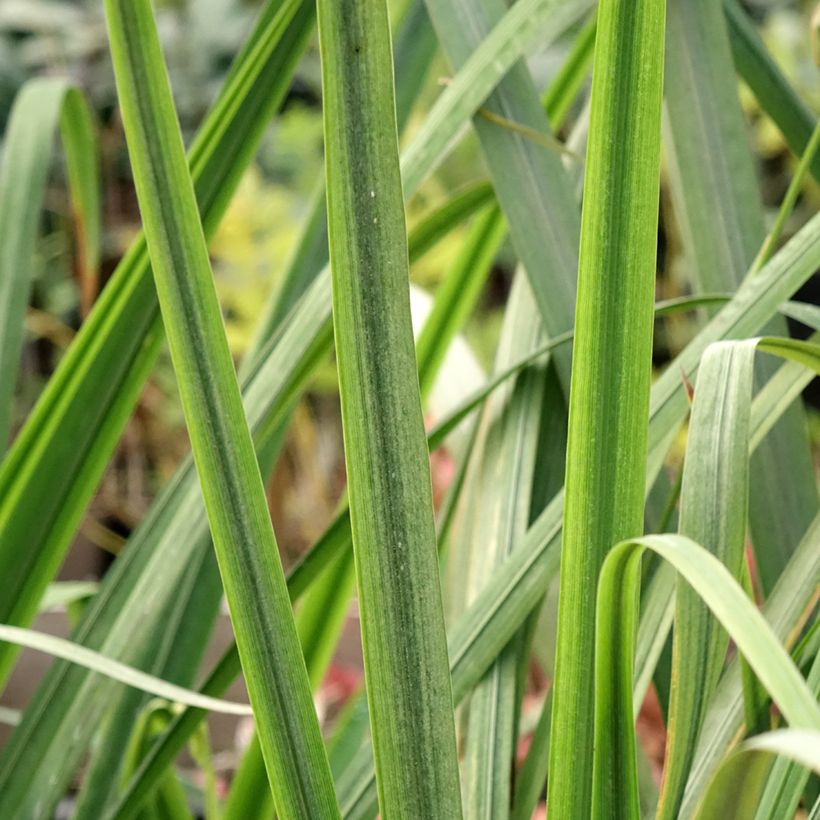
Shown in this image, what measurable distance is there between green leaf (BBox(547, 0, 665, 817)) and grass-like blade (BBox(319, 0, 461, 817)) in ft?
0.08

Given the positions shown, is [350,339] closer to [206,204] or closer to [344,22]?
[344,22]

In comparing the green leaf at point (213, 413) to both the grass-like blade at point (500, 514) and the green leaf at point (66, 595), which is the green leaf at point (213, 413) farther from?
the green leaf at point (66, 595)

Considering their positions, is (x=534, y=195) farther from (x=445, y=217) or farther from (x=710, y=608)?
(x=710, y=608)

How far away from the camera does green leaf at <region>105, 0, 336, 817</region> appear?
16cm

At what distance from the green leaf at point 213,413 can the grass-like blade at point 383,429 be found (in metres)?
0.01

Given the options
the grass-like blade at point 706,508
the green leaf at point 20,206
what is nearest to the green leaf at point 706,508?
the grass-like blade at point 706,508

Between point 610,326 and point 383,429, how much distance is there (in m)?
0.04

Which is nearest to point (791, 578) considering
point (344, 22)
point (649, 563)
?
point (649, 563)

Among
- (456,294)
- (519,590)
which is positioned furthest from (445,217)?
(519,590)

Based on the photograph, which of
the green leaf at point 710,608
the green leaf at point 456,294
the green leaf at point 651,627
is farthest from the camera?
the green leaf at point 456,294

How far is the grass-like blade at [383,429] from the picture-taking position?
149mm

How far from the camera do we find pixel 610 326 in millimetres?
170

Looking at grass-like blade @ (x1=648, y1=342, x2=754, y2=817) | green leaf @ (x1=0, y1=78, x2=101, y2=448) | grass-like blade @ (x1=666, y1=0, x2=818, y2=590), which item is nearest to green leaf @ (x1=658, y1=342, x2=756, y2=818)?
grass-like blade @ (x1=648, y1=342, x2=754, y2=817)

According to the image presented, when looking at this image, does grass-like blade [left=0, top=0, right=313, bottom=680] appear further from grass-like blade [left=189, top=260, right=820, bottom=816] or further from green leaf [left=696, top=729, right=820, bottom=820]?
green leaf [left=696, top=729, right=820, bottom=820]
